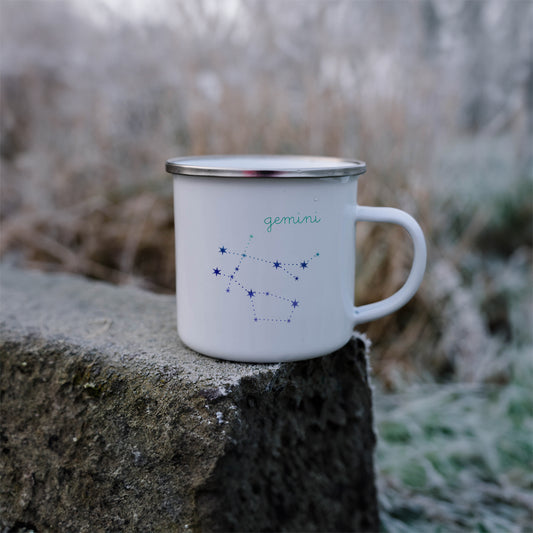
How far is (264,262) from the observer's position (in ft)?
2.15

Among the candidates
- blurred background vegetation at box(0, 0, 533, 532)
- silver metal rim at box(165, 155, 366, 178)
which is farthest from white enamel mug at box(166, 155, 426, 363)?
blurred background vegetation at box(0, 0, 533, 532)

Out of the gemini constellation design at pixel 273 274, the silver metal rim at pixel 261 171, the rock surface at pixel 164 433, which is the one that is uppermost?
the silver metal rim at pixel 261 171

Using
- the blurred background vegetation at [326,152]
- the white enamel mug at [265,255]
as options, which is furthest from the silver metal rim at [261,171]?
the blurred background vegetation at [326,152]

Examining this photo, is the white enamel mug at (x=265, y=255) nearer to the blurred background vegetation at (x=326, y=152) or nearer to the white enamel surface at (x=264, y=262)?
the white enamel surface at (x=264, y=262)

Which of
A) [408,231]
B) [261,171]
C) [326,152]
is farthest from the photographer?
[326,152]

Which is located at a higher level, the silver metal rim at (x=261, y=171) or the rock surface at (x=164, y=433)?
the silver metal rim at (x=261, y=171)

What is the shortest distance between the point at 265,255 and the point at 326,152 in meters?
1.01

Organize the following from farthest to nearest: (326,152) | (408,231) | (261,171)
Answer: (326,152) < (408,231) < (261,171)

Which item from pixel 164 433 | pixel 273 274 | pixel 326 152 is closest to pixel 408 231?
pixel 273 274

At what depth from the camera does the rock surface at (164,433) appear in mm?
692

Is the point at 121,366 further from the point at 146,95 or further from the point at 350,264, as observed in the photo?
the point at 146,95

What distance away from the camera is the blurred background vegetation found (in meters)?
1.38

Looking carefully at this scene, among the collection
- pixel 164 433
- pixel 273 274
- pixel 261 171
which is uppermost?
pixel 261 171

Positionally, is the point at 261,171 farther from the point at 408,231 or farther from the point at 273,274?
the point at 408,231
